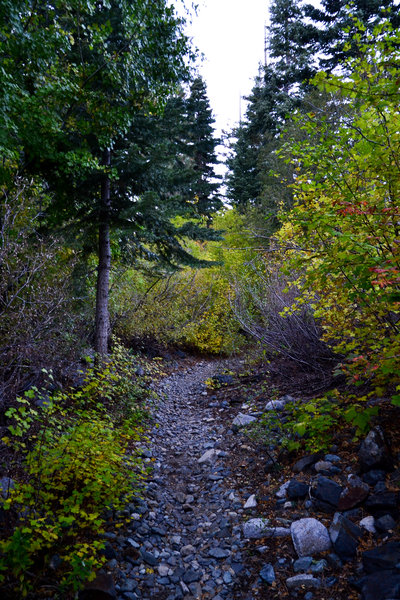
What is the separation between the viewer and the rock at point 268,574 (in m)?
3.02

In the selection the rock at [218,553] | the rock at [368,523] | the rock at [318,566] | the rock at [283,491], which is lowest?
the rock at [218,553]

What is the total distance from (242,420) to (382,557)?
12.9ft

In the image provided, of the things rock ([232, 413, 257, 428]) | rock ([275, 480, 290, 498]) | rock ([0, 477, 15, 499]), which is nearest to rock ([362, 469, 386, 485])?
rock ([275, 480, 290, 498])

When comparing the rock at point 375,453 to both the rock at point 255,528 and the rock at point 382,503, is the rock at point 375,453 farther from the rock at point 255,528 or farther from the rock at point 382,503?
the rock at point 255,528

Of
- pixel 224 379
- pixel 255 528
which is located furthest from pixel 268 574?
pixel 224 379

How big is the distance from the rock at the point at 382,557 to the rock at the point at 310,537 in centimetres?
47

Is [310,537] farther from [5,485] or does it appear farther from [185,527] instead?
[5,485]

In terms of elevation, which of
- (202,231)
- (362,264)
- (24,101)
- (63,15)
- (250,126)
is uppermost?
(250,126)

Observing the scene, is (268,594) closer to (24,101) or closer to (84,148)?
(24,101)

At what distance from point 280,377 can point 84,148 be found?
6.43 m

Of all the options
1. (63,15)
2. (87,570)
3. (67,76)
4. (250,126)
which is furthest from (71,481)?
(250,126)

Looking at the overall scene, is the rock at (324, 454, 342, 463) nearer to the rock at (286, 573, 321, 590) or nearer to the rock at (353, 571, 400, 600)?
the rock at (286, 573, 321, 590)

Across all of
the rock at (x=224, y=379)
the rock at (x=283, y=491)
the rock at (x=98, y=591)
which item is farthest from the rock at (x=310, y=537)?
the rock at (x=224, y=379)

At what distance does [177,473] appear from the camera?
532 cm
